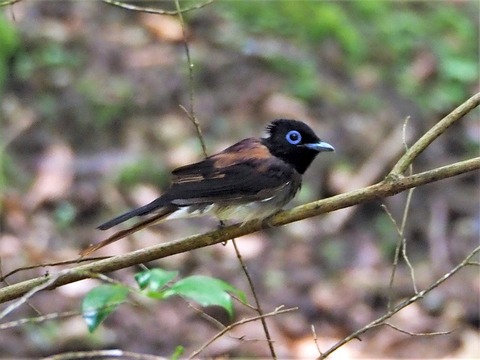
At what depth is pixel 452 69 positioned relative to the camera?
325 inches

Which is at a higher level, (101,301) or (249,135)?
(101,301)

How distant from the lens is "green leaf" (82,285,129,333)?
264 centimetres

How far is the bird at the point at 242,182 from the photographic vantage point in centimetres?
363

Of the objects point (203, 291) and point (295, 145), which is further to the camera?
point (295, 145)

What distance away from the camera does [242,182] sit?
3.77m

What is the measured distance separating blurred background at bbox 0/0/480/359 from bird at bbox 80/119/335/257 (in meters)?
1.69

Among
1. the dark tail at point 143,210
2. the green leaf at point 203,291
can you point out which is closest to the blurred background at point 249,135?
the dark tail at point 143,210

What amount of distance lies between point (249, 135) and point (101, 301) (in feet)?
15.3

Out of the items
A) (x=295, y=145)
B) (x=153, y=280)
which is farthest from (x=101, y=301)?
(x=295, y=145)

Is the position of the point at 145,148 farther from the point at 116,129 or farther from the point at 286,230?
the point at 286,230

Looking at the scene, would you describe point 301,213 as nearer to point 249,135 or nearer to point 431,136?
point 431,136

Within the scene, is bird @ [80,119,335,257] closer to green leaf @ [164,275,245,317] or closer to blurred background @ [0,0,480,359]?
green leaf @ [164,275,245,317]

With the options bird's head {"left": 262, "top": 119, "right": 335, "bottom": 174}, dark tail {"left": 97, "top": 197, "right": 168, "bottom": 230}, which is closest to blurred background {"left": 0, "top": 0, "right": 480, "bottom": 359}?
bird's head {"left": 262, "top": 119, "right": 335, "bottom": 174}

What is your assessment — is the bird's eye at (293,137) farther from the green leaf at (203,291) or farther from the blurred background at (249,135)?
the blurred background at (249,135)
